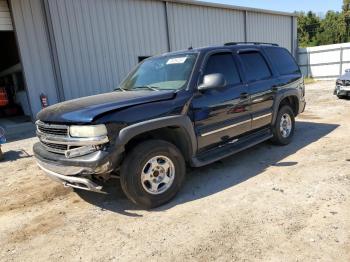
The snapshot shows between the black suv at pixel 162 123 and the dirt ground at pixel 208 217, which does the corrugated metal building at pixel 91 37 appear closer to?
the dirt ground at pixel 208 217

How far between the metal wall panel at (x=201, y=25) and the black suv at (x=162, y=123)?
918 cm

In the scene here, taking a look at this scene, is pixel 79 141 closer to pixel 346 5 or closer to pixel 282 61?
pixel 282 61

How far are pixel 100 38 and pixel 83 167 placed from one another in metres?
9.23

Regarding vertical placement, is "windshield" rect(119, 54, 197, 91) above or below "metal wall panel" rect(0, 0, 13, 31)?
below

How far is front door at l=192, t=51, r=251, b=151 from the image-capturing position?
4.38m

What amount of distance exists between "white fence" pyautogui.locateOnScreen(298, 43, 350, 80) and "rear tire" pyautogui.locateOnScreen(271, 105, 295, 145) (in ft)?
58.3

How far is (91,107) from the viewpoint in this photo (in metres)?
3.67

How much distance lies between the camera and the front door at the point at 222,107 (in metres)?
4.38

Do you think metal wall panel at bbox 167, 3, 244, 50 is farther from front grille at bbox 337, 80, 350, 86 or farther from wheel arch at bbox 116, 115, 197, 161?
wheel arch at bbox 116, 115, 197, 161

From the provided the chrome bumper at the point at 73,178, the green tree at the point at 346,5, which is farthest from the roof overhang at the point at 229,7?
the green tree at the point at 346,5

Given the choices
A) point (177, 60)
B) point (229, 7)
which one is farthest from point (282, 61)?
point (229, 7)

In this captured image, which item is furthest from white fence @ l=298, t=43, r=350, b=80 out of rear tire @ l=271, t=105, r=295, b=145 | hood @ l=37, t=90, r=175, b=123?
hood @ l=37, t=90, r=175, b=123

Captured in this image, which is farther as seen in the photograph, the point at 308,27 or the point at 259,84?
the point at 308,27

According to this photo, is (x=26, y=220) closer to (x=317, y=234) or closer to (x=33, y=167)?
(x=33, y=167)
